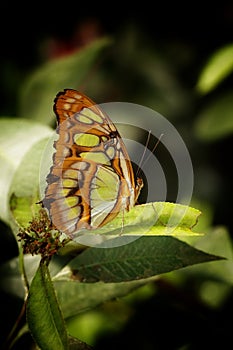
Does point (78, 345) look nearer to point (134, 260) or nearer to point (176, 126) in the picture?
point (134, 260)

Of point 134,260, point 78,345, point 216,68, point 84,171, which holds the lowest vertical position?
point 78,345

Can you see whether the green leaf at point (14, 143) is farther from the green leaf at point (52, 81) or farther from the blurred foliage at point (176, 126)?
the green leaf at point (52, 81)

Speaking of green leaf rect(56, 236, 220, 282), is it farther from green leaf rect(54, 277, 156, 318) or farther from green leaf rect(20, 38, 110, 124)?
green leaf rect(20, 38, 110, 124)

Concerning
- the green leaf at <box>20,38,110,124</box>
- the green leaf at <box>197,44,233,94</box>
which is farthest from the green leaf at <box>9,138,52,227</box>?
the green leaf at <box>197,44,233,94</box>

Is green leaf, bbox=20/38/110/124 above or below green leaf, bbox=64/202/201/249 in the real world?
above

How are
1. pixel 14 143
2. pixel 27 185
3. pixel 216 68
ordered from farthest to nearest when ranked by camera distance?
pixel 216 68, pixel 14 143, pixel 27 185

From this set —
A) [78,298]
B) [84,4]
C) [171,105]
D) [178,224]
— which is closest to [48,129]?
[78,298]

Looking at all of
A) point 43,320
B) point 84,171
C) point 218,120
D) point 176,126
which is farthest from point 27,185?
point 176,126
